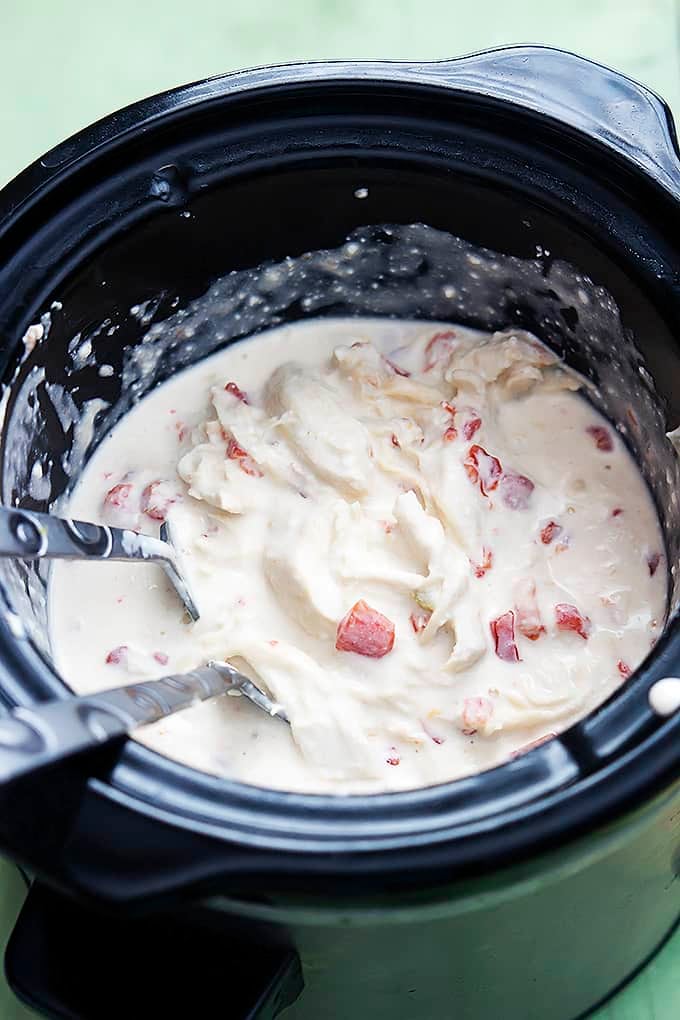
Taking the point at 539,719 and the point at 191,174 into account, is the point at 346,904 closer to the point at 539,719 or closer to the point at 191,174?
the point at 539,719

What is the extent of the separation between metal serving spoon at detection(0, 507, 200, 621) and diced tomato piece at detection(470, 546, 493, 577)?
0.32 meters

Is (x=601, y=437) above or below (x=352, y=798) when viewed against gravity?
above

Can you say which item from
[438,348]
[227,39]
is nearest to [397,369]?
[438,348]

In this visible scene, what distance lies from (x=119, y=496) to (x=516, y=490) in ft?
1.58

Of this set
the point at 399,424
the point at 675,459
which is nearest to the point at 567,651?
the point at 675,459

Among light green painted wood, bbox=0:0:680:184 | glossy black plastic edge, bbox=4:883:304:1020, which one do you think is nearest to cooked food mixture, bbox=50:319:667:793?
glossy black plastic edge, bbox=4:883:304:1020

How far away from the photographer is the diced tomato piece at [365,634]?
1498 millimetres

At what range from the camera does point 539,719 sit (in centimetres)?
145

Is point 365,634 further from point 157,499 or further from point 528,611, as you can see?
point 157,499

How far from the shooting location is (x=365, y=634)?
1498 millimetres

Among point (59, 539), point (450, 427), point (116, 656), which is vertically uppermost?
point (450, 427)

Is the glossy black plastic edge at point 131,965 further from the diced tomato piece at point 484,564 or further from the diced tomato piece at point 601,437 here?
the diced tomato piece at point 601,437

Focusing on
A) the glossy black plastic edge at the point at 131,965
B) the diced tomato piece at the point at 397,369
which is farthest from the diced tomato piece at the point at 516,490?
the glossy black plastic edge at the point at 131,965

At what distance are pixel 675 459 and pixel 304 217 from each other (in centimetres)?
54
